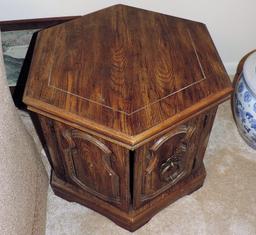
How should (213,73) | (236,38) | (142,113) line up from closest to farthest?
(142,113) < (213,73) < (236,38)

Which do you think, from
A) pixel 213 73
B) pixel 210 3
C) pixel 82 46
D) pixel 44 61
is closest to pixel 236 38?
pixel 210 3

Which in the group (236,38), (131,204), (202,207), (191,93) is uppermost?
(191,93)

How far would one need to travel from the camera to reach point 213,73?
0.87 metres

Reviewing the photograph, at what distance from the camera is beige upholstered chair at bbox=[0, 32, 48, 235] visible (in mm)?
762

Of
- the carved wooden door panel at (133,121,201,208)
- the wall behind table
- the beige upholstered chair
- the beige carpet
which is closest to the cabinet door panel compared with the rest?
the carved wooden door panel at (133,121,201,208)

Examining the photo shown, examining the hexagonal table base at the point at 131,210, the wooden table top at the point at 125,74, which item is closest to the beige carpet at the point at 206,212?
the hexagonal table base at the point at 131,210

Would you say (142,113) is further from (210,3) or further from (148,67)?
(210,3)

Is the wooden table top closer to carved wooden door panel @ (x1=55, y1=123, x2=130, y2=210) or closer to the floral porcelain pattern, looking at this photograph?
carved wooden door panel @ (x1=55, y1=123, x2=130, y2=210)

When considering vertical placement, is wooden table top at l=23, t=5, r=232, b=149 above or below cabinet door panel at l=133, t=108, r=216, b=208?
above

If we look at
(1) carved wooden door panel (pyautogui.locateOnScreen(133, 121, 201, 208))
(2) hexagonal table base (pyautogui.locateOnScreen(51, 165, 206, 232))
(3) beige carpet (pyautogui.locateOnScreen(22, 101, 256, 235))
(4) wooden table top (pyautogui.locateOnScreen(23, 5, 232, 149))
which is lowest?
(3) beige carpet (pyautogui.locateOnScreen(22, 101, 256, 235))

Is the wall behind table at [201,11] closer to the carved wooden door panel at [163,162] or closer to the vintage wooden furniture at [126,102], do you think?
the vintage wooden furniture at [126,102]

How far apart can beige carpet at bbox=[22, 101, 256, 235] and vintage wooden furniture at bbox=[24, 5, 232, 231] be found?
74 mm

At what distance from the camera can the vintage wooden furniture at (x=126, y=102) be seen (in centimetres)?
78

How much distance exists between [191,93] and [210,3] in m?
0.66
